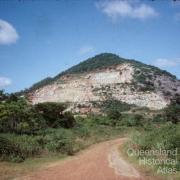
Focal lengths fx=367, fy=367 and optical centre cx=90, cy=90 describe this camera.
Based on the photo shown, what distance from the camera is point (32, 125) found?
35.2 metres

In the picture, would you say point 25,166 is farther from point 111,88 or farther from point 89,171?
point 111,88

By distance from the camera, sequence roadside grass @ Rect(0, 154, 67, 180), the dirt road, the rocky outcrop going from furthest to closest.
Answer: the rocky outcrop < roadside grass @ Rect(0, 154, 67, 180) < the dirt road

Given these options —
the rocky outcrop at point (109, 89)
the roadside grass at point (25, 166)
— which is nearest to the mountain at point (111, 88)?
the rocky outcrop at point (109, 89)

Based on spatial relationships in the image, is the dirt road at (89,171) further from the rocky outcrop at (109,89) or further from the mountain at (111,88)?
the rocky outcrop at (109,89)

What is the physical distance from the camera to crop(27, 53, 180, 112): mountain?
9600 cm

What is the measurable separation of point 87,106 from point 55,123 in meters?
47.7

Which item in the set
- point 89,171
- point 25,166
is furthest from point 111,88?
point 89,171

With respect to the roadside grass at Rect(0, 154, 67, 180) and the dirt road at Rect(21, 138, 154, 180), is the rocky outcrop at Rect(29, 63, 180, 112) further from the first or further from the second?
the dirt road at Rect(21, 138, 154, 180)

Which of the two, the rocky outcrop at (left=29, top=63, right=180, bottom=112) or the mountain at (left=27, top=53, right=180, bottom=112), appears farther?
the rocky outcrop at (left=29, top=63, right=180, bottom=112)

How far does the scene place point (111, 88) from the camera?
104 meters

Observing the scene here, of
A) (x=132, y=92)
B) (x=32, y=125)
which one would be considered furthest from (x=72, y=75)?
(x=32, y=125)

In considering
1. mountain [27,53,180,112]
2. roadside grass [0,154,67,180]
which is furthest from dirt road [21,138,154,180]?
mountain [27,53,180,112]

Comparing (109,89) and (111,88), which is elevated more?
(111,88)

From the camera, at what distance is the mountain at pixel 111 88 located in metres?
96.0
